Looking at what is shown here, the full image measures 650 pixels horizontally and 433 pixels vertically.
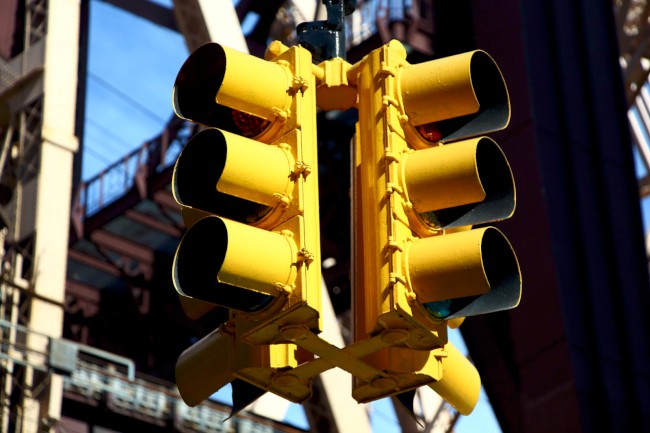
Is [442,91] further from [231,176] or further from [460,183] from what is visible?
[231,176]

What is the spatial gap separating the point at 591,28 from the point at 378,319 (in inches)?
498

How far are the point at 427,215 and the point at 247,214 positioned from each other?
749 mm

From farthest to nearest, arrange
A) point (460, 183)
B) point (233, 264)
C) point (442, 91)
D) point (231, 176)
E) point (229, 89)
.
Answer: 1. point (442, 91)
2. point (229, 89)
3. point (460, 183)
4. point (231, 176)
5. point (233, 264)

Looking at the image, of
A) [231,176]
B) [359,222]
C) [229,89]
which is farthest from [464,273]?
[229,89]

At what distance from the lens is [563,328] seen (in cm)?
1585

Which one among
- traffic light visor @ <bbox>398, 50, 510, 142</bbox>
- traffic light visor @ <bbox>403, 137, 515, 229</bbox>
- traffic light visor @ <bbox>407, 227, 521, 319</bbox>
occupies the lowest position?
traffic light visor @ <bbox>407, 227, 521, 319</bbox>

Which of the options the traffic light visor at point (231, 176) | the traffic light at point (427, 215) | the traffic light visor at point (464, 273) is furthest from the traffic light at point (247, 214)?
the traffic light visor at point (464, 273)

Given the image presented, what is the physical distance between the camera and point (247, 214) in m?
6.81

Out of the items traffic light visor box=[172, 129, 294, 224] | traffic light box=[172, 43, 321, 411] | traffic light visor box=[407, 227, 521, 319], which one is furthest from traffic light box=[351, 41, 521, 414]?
traffic light visor box=[172, 129, 294, 224]

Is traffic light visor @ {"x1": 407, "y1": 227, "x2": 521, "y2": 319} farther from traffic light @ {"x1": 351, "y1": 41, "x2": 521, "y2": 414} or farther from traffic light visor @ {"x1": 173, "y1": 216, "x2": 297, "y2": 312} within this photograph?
traffic light visor @ {"x1": 173, "y1": 216, "x2": 297, "y2": 312}

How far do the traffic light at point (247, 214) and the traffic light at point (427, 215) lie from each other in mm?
277

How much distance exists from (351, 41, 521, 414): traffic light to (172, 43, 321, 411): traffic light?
0.91 feet

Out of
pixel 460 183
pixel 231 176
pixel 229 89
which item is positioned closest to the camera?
pixel 231 176

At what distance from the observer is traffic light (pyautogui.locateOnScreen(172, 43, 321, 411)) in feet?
20.9
